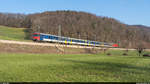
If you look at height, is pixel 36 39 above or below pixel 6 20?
below

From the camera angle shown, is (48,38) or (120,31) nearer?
(48,38)

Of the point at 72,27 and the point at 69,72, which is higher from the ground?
the point at 72,27

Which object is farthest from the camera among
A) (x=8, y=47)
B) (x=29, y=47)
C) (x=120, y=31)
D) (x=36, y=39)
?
(x=120, y=31)

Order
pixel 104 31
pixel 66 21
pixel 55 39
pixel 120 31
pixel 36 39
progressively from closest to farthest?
pixel 36 39 → pixel 55 39 → pixel 66 21 → pixel 104 31 → pixel 120 31

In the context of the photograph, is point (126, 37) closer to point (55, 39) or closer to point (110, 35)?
point (110, 35)

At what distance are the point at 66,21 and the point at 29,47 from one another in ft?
355

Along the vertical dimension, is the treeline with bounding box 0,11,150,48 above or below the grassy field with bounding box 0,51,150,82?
above

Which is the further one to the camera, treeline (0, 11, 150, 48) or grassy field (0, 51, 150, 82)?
treeline (0, 11, 150, 48)

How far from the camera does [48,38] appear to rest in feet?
153

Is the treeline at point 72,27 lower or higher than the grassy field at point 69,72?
higher

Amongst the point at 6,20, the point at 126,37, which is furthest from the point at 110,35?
the point at 6,20

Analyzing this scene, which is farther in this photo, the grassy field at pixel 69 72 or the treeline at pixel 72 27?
the treeline at pixel 72 27

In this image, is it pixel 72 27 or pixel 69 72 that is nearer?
pixel 69 72

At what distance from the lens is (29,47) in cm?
3538
